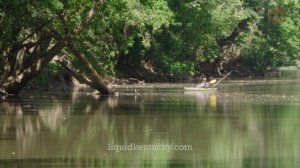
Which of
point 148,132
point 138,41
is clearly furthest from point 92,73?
point 138,41

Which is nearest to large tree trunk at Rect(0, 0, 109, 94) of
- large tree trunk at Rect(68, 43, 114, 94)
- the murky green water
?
large tree trunk at Rect(68, 43, 114, 94)

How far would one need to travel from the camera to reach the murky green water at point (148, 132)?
17.8 metres

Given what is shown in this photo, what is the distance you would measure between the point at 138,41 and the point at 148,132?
1634 inches

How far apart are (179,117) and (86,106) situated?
7156mm

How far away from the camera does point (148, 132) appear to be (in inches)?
933

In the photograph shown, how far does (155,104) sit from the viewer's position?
121 ft

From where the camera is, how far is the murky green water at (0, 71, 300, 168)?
17.8 m

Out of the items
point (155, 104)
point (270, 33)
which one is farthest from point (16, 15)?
point (270, 33)

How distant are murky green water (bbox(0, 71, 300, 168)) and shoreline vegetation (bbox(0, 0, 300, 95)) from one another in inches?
121

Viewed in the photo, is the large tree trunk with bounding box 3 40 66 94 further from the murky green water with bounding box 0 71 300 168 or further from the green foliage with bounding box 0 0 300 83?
the murky green water with bounding box 0 71 300 168

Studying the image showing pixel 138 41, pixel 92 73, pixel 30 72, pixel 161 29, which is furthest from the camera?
pixel 138 41

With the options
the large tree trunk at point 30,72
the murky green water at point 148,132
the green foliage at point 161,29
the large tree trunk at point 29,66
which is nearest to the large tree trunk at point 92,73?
the large tree trunk at point 29,66

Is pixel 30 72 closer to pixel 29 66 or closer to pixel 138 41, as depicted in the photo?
pixel 29 66

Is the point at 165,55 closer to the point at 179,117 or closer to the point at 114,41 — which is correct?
the point at 114,41
